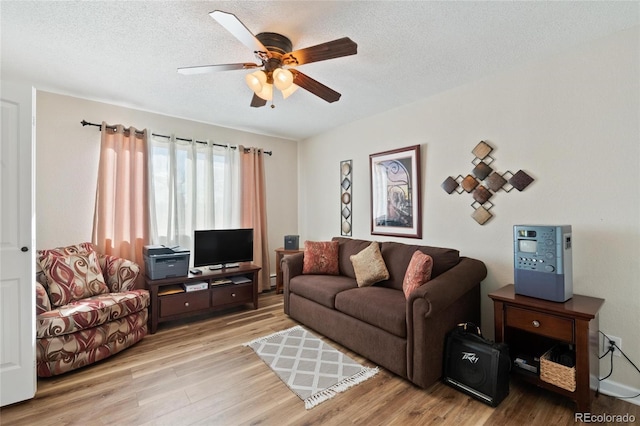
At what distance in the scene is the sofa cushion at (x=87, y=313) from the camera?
222cm

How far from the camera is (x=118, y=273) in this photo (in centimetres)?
296

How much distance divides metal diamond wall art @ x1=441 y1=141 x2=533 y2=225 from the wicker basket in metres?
1.21

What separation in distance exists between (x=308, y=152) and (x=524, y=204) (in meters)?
3.22

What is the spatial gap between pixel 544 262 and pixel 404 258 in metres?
1.21

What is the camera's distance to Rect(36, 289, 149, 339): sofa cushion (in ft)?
7.29

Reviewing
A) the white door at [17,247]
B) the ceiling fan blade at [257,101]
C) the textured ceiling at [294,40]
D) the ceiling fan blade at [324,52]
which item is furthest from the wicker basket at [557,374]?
the white door at [17,247]

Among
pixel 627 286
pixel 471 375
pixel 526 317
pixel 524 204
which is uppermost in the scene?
pixel 524 204

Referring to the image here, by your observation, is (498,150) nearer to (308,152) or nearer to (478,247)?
(478,247)

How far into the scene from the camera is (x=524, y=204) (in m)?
2.46

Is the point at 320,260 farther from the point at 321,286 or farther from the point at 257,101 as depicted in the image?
the point at 257,101

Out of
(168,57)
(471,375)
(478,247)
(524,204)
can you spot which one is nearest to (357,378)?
(471,375)

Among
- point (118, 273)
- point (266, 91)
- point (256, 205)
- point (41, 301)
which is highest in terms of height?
point (266, 91)

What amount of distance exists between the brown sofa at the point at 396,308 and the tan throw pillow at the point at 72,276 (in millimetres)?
1937

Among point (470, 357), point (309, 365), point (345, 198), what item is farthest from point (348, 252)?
point (470, 357)
